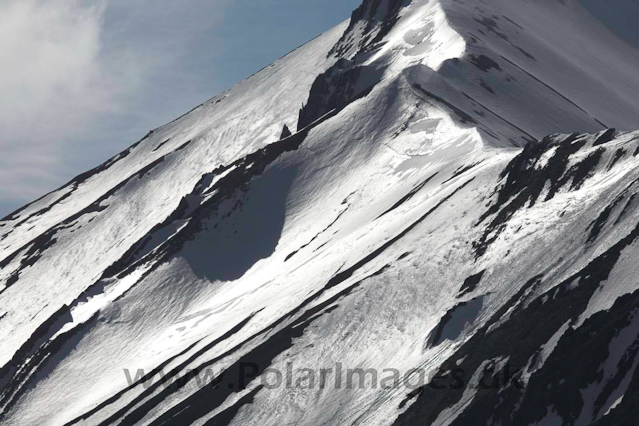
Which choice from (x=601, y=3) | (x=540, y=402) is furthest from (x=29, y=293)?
(x=601, y=3)

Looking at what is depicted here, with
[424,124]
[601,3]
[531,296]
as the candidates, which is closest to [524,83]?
[424,124]

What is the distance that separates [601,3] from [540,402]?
128824mm

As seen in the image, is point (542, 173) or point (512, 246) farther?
point (542, 173)

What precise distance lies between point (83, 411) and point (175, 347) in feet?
22.1

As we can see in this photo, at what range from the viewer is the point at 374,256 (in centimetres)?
6231

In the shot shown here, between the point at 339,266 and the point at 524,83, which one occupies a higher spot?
the point at 524,83

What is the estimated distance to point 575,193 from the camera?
53.4 metres

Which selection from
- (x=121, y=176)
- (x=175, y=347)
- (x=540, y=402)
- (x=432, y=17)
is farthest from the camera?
(x=121, y=176)

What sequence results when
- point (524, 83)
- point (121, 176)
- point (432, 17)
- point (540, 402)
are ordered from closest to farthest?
point (540, 402) < point (524, 83) < point (432, 17) < point (121, 176)

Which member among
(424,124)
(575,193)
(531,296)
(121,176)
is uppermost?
(121,176)

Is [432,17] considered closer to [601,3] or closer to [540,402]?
[601,3]

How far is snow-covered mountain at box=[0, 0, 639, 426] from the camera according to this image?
4575 centimetres

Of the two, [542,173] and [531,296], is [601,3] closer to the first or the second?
[542,173]

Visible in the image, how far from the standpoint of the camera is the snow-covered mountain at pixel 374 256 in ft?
150
